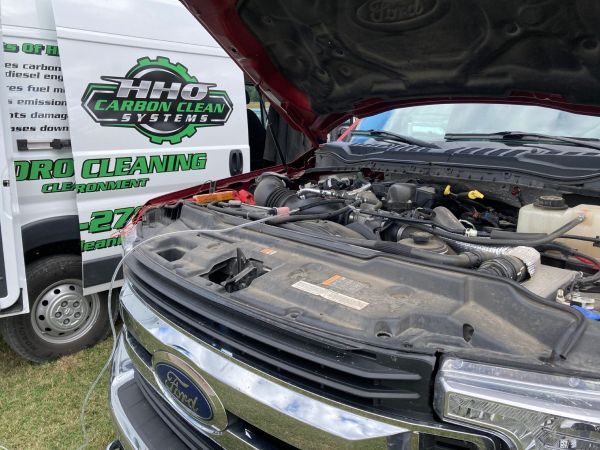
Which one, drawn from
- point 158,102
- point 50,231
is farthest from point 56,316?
point 158,102

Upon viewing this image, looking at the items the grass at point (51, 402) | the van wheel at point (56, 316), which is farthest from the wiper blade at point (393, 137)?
the grass at point (51, 402)

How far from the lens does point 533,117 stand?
2.52m

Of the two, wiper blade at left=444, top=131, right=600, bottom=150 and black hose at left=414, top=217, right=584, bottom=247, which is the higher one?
wiper blade at left=444, top=131, right=600, bottom=150

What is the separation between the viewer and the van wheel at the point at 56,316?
3260 mm

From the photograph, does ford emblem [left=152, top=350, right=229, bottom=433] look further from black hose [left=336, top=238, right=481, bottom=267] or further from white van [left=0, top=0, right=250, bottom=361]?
white van [left=0, top=0, right=250, bottom=361]

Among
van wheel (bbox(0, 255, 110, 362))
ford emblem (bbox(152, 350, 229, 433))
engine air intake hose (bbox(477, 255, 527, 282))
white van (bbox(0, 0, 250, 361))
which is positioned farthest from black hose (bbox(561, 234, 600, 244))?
van wheel (bbox(0, 255, 110, 362))

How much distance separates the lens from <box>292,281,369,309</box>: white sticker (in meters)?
1.26

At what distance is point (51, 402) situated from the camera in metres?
2.97

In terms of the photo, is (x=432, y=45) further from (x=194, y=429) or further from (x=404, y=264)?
(x=194, y=429)

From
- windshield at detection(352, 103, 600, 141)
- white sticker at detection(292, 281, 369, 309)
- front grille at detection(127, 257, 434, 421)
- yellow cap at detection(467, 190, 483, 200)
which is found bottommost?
front grille at detection(127, 257, 434, 421)

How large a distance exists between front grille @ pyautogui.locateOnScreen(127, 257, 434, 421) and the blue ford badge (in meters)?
0.15

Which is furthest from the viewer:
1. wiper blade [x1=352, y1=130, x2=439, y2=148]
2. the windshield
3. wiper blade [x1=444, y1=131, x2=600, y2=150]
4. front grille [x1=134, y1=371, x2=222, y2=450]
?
wiper blade [x1=352, y1=130, x2=439, y2=148]

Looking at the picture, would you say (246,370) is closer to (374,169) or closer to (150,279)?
(150,279)

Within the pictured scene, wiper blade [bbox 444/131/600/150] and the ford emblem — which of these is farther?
wiper blade [bbox 444/131/600/150]
